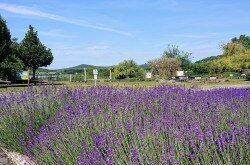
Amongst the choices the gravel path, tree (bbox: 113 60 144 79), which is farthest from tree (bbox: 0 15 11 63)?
the gravel path

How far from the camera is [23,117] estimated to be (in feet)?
17.2

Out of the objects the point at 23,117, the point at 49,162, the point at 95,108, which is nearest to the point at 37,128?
the point at 23,117

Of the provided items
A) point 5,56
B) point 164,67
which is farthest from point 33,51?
point 164,67

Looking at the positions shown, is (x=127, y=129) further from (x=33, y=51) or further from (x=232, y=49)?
(x=232, y=49)

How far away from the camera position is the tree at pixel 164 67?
4575 centimetres

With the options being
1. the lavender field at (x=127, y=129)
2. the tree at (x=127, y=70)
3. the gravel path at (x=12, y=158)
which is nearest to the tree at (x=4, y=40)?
the tree at (x=127, y=70)

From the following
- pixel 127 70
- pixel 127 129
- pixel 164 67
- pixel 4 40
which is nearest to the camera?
pixel 127 129

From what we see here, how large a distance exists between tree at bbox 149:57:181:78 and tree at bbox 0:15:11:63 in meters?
20.9

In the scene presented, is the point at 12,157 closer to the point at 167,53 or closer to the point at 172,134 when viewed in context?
the point at 172,134

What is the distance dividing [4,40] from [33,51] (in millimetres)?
11278

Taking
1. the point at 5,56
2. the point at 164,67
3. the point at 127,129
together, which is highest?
the point at 5,56

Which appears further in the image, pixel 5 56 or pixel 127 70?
pixel 127 70

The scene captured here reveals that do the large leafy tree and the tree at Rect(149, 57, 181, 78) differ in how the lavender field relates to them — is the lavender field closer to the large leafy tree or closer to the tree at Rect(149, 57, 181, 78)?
the large leafy tree

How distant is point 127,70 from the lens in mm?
44875
